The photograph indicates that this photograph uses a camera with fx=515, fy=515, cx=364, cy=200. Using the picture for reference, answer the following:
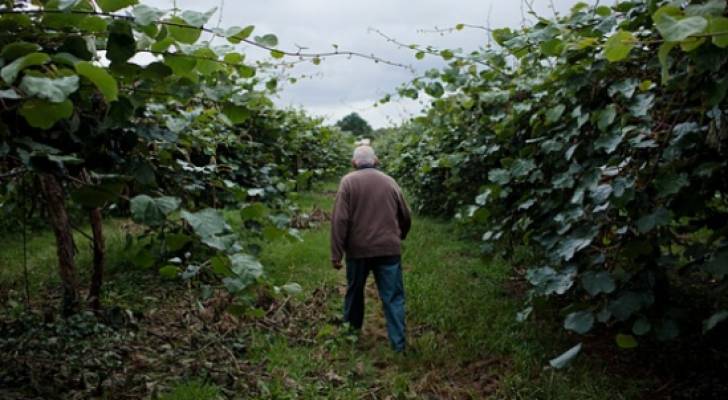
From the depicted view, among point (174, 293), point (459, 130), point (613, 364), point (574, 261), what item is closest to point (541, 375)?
point (613, 364)

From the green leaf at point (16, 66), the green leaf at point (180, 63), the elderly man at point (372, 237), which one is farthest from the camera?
the elderly man at point (372, 237)

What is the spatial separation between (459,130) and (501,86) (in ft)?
5.35

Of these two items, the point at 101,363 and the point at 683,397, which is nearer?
the point at 683,397

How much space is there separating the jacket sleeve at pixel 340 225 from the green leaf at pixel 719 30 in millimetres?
3863

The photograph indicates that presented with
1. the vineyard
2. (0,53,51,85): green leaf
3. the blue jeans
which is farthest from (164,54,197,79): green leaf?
the blue jeans

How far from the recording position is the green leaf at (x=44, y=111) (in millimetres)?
1078

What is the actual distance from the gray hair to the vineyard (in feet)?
2.60

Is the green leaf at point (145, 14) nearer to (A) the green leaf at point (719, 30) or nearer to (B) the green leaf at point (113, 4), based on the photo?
(B) the green leaf at point (113, 4)

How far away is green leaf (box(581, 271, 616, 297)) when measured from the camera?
84.7 inches

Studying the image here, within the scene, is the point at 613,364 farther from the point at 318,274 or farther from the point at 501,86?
the point at 318,274

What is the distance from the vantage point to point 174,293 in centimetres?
593

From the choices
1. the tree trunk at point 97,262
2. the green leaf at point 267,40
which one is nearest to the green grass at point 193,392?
the tree trunk at point 97,262

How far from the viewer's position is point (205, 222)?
1255 mm

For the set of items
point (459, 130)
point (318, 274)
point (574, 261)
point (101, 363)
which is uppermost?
point (459, 130)
